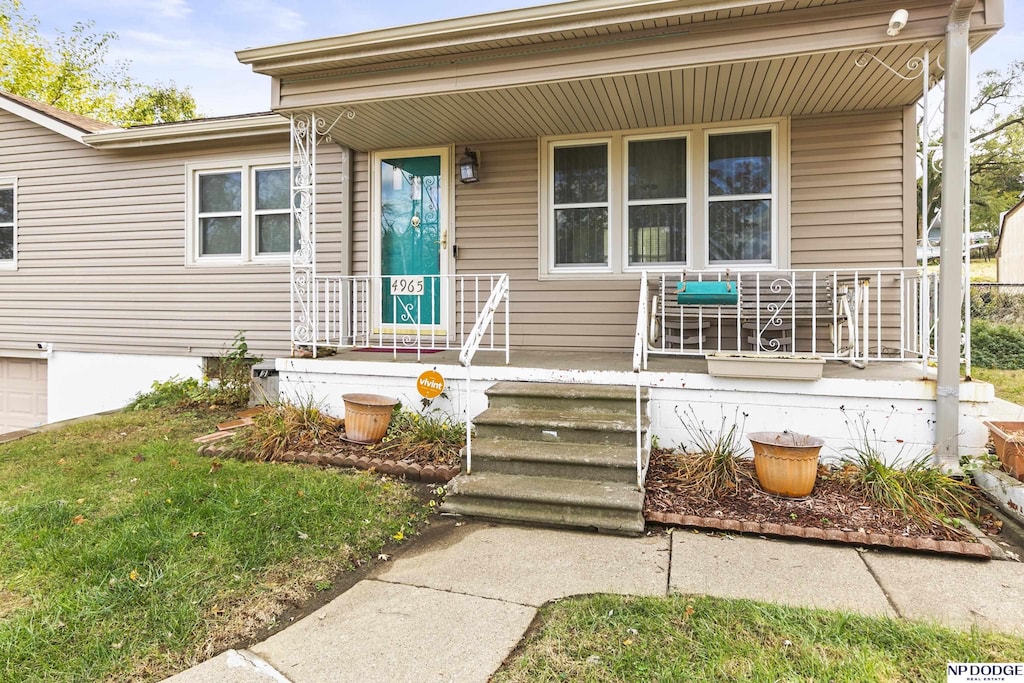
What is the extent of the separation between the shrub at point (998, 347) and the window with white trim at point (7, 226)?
49.6 feet

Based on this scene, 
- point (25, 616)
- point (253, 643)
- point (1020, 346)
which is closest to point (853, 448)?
point (253, 643)

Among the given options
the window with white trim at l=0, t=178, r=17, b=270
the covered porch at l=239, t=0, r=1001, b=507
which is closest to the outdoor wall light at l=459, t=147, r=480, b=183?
the covered porch at l=239, t=0, r=1001, b=507

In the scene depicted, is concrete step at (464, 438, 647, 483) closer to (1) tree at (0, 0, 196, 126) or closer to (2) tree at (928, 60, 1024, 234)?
(1) tree at (0, 0, 196, 126)

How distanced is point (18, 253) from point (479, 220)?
6.79 m

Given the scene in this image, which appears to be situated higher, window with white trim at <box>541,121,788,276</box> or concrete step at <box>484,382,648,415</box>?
window with white trim at <box>541,121,788,276</box>

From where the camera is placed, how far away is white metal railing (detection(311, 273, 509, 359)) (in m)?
5.95

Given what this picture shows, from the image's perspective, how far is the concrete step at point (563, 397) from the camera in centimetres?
386

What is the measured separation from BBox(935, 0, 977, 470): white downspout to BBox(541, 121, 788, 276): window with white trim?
164 centimetres

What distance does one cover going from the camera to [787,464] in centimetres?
332

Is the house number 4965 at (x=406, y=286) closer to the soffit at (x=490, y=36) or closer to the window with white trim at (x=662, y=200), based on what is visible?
the window with white trim at (x=662, y=200)

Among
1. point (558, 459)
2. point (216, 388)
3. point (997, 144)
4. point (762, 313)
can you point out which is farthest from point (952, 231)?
point (997, 144)

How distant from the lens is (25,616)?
2.19m

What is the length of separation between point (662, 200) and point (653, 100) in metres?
1.03

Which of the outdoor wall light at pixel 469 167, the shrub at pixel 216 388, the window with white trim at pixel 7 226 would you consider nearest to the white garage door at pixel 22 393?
the window with white trim at pixel 7 226
